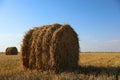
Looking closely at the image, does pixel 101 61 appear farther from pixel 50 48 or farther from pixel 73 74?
pixel 73 74

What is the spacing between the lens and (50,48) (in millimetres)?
11305

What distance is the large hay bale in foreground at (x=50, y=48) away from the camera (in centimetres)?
1130

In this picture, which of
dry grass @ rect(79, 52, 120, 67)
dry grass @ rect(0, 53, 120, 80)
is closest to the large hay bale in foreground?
dry grass @ rect(0, 53, 120, 80)

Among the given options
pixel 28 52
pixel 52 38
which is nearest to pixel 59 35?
pixel 52 38

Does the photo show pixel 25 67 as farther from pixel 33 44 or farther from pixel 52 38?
pixel 52 38

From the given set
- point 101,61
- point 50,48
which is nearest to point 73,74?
point 50,48

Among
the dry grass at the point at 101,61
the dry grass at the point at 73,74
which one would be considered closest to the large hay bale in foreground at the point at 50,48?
the dry grass at the point at 73,74

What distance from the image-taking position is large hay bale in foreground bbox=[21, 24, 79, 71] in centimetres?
1130

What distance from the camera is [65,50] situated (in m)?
11.9

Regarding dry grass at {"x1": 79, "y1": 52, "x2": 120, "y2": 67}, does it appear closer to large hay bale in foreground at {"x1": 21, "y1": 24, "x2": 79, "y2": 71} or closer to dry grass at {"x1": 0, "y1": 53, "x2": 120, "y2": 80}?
dry grass at {"x1": 0, "y1": 53, "x2": 120, "y2": 80}

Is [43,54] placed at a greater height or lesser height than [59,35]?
lesser

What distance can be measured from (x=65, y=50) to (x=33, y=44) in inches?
58.2

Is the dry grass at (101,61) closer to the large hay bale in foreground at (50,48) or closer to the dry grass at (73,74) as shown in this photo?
the dry grass at (73,74)

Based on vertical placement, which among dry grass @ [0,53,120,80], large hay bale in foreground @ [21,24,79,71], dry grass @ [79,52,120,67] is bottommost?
dry grass @ [0,53,120,80]
